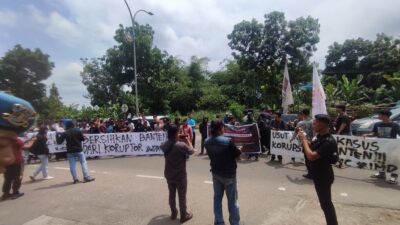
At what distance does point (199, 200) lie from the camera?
6.14 meters

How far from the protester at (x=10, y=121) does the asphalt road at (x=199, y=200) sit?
3188 mm

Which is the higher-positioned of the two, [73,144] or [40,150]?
[73,144]

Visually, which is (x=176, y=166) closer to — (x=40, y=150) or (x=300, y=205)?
(x=300, y=205)

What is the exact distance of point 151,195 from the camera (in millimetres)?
6598

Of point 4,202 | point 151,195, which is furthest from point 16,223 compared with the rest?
point 151,195

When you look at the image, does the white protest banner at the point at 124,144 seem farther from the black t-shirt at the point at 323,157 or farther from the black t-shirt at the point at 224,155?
the black t-shirt at the point at 323,157

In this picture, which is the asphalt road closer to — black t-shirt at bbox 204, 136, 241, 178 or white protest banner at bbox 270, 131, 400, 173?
white protest banner at bbox 270, 131, 400, 173

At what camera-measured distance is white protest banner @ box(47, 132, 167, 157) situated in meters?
12.6

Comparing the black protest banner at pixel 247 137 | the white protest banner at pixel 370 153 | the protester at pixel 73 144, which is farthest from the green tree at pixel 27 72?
the white protest banner at pixel 370 153

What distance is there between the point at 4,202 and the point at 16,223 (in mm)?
1629

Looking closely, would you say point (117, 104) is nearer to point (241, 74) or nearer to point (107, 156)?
point (241, 74)

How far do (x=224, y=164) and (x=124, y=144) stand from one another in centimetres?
905

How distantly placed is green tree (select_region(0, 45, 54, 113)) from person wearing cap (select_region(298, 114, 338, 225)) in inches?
1190

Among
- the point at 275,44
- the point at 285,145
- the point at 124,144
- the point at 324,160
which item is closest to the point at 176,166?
the point at 324,160
